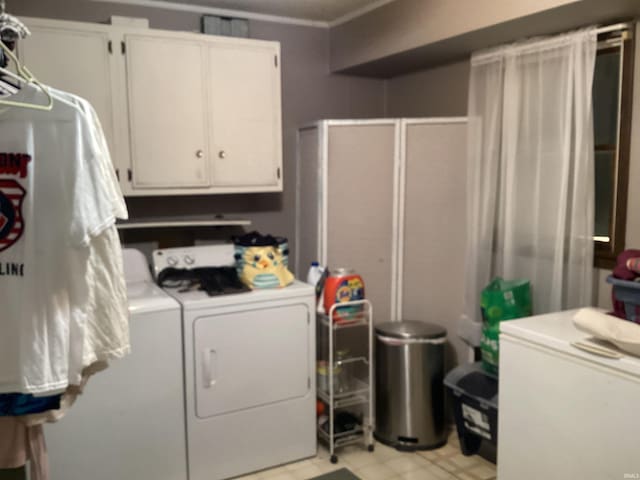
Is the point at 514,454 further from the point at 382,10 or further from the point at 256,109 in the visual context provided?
the point at 382,10

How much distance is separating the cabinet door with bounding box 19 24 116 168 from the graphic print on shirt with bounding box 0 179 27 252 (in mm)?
1672

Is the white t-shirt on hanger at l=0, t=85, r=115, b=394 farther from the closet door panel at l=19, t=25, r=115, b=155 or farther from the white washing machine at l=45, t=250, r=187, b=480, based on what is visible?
the closet door panel at l=19, t=25, r=115, b=155

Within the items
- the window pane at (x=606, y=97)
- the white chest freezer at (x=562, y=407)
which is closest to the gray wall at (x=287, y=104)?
the window pane at (x=606, y=97)

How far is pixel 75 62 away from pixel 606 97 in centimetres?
249

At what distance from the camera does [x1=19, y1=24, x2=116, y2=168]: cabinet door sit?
8.68 feet

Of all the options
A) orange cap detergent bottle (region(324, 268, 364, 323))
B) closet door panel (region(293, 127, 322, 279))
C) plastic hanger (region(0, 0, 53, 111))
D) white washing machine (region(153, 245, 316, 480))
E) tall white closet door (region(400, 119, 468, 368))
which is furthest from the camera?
closet door panel (region(293, 127, 322, 279))

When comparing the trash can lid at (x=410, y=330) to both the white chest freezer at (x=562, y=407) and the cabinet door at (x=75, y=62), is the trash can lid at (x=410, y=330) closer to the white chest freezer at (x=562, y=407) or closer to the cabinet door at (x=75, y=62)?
the white chest freezer at (x=562, y=407)

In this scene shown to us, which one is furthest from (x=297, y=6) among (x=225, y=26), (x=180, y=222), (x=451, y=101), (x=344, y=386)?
(x=344, y=386)

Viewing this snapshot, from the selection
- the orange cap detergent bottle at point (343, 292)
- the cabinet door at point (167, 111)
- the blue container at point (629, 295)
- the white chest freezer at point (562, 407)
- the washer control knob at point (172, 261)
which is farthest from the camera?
the washer control knob at point (172, 261)

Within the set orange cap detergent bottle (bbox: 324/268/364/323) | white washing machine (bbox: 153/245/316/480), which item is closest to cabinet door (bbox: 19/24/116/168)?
white washing machine (bbox: 153/245/316/480)

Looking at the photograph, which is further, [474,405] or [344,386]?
[344,386]

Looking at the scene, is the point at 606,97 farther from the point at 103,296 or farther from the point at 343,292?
the point at 103,296

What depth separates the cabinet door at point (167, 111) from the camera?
112 inches

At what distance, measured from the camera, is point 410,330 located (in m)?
3.10
